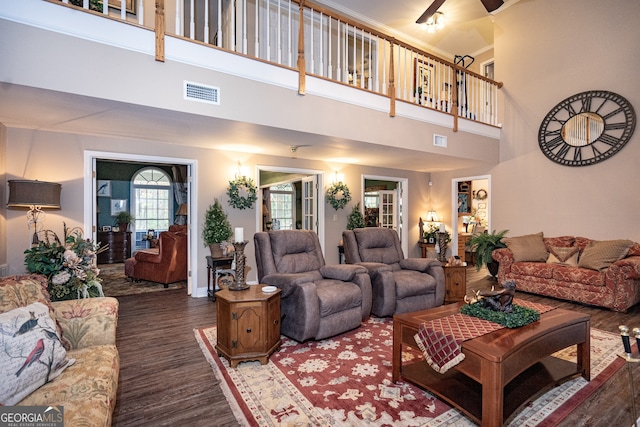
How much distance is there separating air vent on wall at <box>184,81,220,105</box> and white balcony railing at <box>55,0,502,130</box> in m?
0.34

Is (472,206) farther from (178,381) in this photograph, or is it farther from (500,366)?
(178,381)

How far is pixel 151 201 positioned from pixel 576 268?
9.50 meters

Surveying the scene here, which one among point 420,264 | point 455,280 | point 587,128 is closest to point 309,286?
point 420,264

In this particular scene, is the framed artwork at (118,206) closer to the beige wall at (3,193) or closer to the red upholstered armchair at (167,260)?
the red upholstered armchair at (167,260)

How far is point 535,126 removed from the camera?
5664 millimetres

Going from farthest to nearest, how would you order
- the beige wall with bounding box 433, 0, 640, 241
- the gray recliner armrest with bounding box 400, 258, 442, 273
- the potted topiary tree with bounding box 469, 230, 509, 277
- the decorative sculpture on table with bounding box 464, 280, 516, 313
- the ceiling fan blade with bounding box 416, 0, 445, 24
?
the potted topiary tree with bounding box 469, 230, 509, 277 < the beige wall with bounding box 433, 0, 640, 241 < the gray recliner armrest with bounding box 400, 258, 442, 273 < the ceiling fan blade with bounding box 416, 0, 445, 24 < the decorative sculpture on table with bounding box 464, 280, 516, 313

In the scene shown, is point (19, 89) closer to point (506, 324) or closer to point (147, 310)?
point (147, 310)

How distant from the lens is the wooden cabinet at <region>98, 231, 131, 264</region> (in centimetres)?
791

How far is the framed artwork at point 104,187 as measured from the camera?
26.9 feet

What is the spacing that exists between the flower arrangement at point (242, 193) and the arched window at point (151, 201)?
4873mm

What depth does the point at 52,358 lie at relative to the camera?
1.52 m

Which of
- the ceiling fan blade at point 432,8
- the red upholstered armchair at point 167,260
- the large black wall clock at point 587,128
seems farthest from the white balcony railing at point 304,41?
the red upholstered armchair at point 167,260

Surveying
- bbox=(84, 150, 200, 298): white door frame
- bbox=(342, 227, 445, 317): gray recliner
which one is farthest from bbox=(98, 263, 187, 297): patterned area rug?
bbox=(342, 227, 445, 317): gray recliner

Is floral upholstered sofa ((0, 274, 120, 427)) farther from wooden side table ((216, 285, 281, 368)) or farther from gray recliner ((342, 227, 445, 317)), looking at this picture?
gray recliner ((342, 227, 445, 317))
